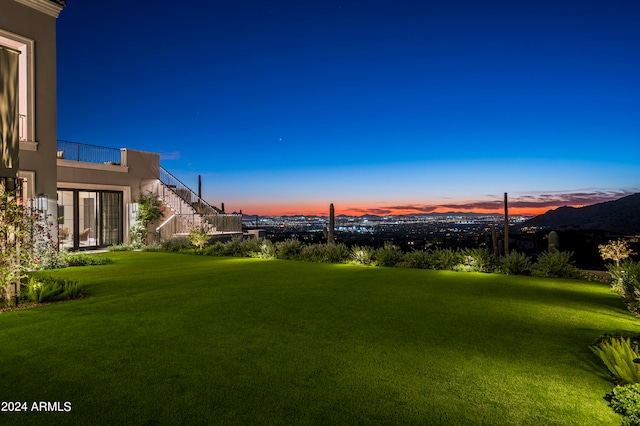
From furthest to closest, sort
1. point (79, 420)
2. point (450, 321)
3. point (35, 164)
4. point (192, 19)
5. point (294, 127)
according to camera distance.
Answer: point (294, 127) < point (192, 19) < point (35, 164) < point (450, 321) < point (79, 420)

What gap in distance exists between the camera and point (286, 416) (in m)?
2.54

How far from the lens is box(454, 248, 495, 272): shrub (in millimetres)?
→ 10750

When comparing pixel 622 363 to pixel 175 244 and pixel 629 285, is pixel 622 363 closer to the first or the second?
pixel 629 285

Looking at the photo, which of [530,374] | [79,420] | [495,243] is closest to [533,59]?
[495,243]

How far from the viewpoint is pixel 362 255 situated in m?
12.4

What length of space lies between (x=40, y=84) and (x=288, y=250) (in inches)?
370

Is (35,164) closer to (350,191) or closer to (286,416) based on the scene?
(286,416)

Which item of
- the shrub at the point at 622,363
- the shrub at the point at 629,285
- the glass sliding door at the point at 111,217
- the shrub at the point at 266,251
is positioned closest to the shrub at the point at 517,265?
the shrub at the point at 629,285

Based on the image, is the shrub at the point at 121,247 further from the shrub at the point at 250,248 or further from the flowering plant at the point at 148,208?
the shrub at the point at 250,248

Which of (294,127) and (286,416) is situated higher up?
(294,127)

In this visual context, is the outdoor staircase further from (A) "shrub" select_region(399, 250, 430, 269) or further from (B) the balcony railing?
(A) "shrub" select_region(399, 250, 430, 269)

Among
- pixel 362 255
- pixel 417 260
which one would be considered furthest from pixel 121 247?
pixel 417 260

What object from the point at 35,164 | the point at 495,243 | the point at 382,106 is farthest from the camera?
the point at 382,106

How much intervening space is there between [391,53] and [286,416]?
15.2m
